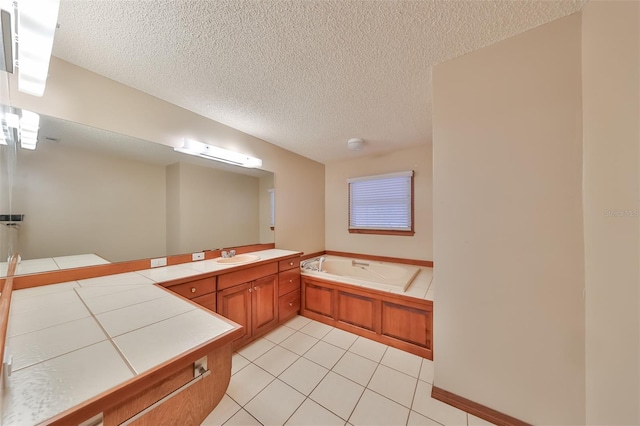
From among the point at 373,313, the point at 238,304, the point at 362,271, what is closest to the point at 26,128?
the point at 238,304

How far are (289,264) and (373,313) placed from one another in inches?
41.1

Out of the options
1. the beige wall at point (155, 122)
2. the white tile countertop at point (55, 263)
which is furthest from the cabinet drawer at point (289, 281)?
the white tile countertop at point (55, 263)

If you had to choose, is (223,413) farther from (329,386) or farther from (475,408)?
(475,408)

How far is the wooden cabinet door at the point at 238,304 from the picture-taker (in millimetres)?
1729

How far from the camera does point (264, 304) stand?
6.90 feet

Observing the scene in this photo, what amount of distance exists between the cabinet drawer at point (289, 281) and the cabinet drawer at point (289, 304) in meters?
0.05

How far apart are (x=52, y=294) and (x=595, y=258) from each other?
9.17 ft

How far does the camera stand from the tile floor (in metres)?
1.27

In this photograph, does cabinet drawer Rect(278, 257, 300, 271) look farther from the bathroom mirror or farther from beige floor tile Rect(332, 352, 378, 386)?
beige floor tile Rect(332, 352, 378, 386)

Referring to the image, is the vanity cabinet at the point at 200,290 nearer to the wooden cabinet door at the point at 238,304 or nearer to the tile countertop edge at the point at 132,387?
the wooden cabinet door at the point at 238,304

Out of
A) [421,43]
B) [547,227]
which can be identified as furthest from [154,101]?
[547,227]

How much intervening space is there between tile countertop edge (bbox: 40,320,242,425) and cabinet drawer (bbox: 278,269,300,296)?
5.27 ft

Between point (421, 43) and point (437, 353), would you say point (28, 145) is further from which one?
point (437, 353)

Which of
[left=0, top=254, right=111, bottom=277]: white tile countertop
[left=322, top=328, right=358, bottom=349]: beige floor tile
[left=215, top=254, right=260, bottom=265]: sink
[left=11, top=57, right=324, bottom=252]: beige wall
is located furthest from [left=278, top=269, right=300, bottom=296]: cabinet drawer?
[left=0, top=254, right=111, bottom=277]: white tile countertop
